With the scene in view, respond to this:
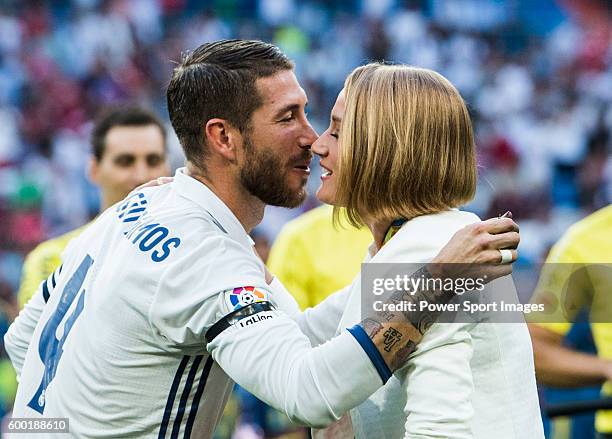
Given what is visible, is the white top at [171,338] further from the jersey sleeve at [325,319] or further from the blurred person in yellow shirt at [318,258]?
the blurred person in yellow shirt at [318,258]

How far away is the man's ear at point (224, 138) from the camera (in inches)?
121

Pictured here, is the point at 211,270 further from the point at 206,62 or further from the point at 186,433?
the point at 206,62

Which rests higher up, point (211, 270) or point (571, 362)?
point (211, 270)

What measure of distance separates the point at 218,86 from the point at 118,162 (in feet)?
8.34

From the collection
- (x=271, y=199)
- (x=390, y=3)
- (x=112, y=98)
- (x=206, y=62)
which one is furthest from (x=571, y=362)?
(x=390, y=3)

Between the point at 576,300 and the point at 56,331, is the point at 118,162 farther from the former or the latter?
the point at 56,331

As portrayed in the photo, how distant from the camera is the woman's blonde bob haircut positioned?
2.58 meters

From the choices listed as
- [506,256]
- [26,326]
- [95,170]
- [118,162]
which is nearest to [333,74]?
[95,170]

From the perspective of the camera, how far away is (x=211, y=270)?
2613mm

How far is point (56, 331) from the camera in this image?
3006 millimetres

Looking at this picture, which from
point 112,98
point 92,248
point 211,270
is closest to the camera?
point 211,270

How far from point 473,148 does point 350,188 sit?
0.32 meters

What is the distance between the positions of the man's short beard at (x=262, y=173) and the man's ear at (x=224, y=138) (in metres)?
0.03

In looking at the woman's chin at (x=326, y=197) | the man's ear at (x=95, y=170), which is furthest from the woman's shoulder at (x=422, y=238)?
the man's ear at (x=95, y=170)
